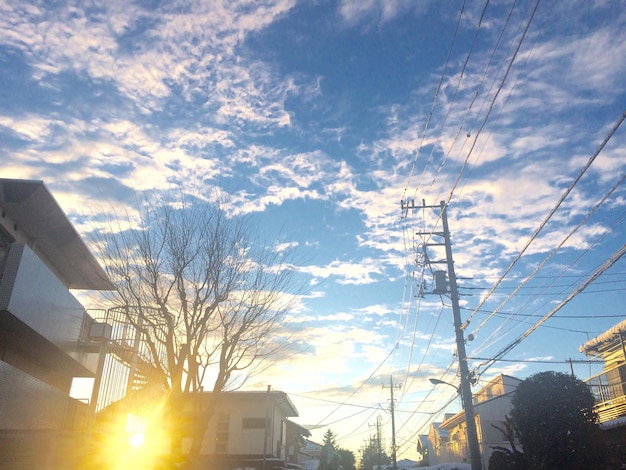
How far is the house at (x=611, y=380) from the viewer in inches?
718

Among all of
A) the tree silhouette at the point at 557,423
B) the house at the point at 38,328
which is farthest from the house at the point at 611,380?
the house at the point at 38,328

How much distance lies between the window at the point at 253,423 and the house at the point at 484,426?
42.9 ft

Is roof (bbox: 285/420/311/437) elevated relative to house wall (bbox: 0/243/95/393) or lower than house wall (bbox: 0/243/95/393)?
lower

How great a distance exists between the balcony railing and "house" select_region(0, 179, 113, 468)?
17.7 metres

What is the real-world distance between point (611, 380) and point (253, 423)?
59.4ft

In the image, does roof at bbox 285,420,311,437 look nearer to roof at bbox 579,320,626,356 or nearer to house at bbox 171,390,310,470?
house at bbox 171,390,310,470

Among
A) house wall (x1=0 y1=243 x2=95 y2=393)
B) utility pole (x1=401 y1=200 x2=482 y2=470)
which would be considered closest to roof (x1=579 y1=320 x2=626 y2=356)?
utility pole (x1=401 y1=200 x2=482 y2=470)

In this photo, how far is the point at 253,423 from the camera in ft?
89.9

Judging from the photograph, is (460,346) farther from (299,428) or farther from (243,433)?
(299,428)

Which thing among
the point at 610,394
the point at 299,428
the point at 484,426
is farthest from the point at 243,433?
the point at 484,426

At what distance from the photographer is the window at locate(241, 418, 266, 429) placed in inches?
1074

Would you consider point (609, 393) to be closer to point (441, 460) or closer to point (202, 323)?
point (202, 323)

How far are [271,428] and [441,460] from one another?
31488mm

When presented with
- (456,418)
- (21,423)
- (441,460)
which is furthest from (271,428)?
(441,460)
